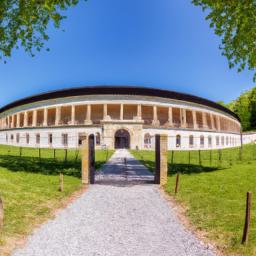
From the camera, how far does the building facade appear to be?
45844 mm

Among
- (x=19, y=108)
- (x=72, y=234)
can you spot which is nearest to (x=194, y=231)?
(x=72, y=234)

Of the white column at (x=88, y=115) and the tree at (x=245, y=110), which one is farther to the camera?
the tree at (x=245, y=110)

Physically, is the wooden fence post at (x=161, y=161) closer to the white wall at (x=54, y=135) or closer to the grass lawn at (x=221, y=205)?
the grass lawn at (x=221, y=205)

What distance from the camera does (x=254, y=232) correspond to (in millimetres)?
6207

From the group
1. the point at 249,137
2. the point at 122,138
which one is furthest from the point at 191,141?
the point at 249,137

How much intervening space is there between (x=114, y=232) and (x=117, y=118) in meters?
44.5

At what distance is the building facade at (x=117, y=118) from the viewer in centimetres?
4584

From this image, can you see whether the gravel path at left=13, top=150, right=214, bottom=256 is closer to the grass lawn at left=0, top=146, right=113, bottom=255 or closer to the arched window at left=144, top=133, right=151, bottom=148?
the grass lawn at left=0, top=146, right=113, bottom=255

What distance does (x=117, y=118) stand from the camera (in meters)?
50.6

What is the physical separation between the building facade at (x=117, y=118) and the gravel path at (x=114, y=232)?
34.5 metres

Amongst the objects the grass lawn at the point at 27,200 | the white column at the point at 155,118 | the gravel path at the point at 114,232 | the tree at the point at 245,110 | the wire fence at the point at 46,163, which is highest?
the tree at the point at 245,110

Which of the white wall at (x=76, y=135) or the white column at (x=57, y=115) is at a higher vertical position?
the white column at (x=57, y=115)

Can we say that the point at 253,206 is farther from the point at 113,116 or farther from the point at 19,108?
the point at 19,108

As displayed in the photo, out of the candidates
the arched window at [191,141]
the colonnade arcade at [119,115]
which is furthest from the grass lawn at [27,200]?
the arched window at [191,141]
